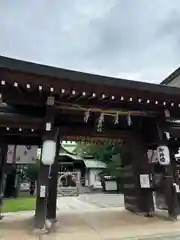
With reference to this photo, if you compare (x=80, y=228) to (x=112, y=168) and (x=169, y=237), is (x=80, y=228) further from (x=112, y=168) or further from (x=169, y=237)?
(x=112, y=168)

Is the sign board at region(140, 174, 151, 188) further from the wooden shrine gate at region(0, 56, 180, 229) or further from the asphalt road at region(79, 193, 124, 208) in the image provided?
the asphalt road at region(79, 193, 124, 208)

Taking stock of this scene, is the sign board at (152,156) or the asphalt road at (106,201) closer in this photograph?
the sign board at (152,156)

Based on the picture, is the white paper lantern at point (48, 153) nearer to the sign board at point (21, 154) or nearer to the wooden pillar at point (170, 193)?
the sign board at point (21, 154)

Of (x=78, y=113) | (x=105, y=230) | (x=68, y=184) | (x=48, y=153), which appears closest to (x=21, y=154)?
(x=48, y=153)

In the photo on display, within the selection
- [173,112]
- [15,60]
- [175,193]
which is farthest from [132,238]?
[15,60]

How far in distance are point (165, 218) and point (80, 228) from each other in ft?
7.18

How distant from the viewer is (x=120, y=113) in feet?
17.4

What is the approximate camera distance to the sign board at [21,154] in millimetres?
5802

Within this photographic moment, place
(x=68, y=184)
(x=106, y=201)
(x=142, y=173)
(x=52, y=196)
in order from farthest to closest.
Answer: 1. (x=68, y=184)
2. (x=106, y=201)
3. (x=142, y=173)
4. (x=52, y=196)

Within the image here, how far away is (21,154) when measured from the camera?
5.90m

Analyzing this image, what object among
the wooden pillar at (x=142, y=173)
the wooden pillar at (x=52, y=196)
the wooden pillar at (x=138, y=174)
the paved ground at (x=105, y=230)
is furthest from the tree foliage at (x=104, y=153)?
the wooden pillar at (x=52, y=196)


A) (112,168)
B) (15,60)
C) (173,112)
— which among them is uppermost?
(15,60)

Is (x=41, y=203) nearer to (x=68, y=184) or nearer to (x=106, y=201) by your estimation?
(x=106, y=201)

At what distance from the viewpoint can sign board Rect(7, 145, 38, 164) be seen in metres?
5.80
